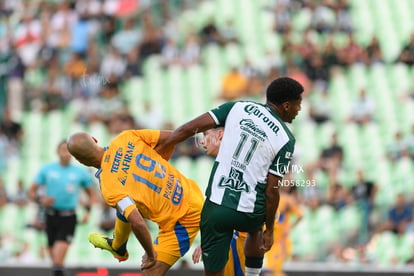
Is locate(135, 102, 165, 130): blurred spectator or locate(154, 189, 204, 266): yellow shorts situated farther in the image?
locate(135, 102, 165, 130): blurred spectator

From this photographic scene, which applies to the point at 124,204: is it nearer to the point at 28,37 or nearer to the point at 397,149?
the point at 397,149

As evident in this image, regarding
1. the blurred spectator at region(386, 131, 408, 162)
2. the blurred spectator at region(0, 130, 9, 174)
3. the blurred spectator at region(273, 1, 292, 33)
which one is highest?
the blurred spectator at region(273, 1, 292, 33)

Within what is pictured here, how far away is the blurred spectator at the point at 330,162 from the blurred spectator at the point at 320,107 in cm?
98

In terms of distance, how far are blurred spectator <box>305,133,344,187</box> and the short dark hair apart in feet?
26.1

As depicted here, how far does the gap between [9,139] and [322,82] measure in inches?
252

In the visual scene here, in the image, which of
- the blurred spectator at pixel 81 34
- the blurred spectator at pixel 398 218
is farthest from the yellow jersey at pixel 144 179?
the blurred spectator at pixel 81 34

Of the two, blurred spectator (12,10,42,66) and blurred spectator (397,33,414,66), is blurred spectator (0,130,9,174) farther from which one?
blurred spectator (397,33,414,66)

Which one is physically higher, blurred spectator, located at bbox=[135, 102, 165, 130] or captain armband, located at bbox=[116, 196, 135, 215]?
captain armband, located at bbox=[116, 196, 135, 215]

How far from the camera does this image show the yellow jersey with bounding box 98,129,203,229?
7758 millimetres

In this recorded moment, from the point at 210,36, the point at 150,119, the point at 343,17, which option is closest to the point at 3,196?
the point at 150,119

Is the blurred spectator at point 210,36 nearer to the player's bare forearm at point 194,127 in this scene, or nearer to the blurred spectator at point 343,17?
the blurred spectator at point 343,17

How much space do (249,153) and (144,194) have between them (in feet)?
3.54

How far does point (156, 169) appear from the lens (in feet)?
26.2

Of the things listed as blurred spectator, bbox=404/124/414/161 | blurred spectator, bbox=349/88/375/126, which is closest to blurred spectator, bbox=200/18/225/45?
blurred spectator, bbox=349/88/375/126
